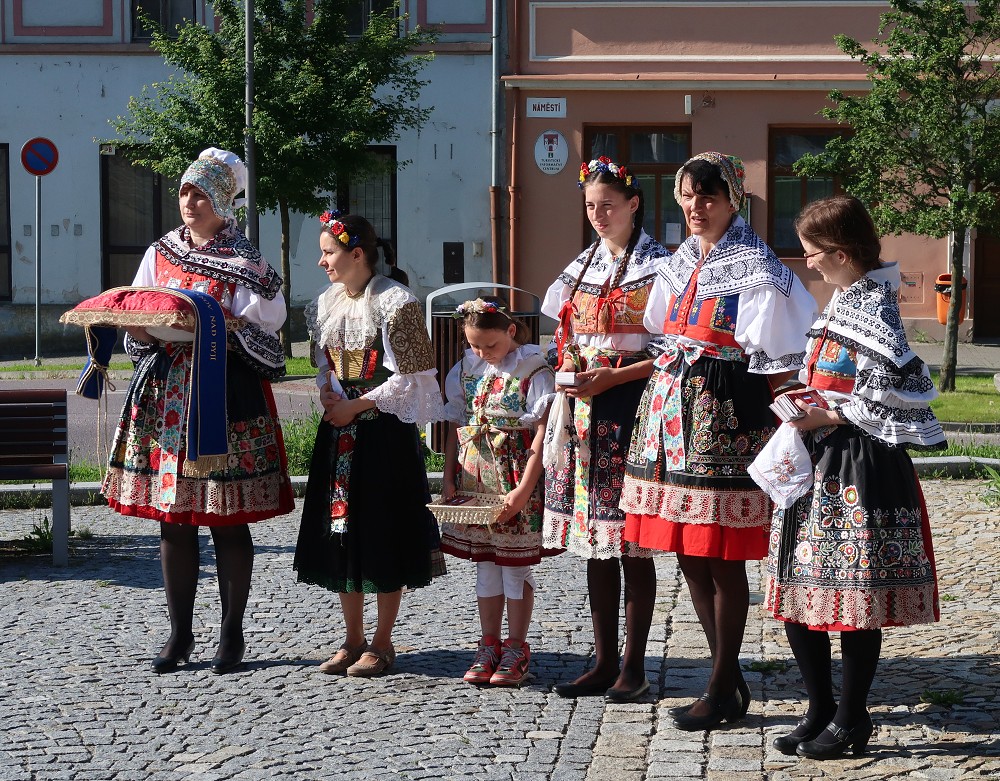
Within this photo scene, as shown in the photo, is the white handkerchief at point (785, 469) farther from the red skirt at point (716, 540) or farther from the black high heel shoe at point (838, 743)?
the black high heel shoe at point (838, 743)

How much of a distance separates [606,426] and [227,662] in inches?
66.9

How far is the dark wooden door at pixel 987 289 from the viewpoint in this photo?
20406 mm

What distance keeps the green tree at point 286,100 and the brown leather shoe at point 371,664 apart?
1262cm

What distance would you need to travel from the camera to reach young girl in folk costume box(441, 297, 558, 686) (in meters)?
5.20

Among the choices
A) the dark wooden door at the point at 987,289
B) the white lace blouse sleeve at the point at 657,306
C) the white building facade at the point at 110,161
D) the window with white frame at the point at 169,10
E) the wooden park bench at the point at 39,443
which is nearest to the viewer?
the white lace blouse sleeve at the point at 657,306

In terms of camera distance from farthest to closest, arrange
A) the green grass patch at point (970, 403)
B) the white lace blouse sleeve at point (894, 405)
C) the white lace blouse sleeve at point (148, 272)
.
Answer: the green grass patch at point (970, 403) < the white lace blouse sleeve at point (148, 272) < the white lace blouse sleeve at point (894, 405)

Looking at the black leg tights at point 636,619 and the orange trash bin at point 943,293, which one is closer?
the black leg tights at point 636,619

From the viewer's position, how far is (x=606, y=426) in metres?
4.96

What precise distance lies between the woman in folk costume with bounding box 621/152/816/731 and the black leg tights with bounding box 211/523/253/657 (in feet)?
5.27

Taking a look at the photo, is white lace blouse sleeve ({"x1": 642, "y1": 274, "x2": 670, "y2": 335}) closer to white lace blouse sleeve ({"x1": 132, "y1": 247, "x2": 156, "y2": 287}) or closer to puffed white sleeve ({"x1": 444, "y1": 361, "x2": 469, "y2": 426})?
puffed white sleeve ({"x1": 444, "y1": 361, "x2": 469, "y2": 426})

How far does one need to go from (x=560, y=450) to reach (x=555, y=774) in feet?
3.94

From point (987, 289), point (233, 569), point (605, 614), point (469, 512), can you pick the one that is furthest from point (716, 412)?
point (987, 289)

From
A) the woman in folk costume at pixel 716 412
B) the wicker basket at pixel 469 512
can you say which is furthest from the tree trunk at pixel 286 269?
the woman in folk costume at pixel 716 412

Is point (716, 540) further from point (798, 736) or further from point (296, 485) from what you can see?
point (296, 485)
